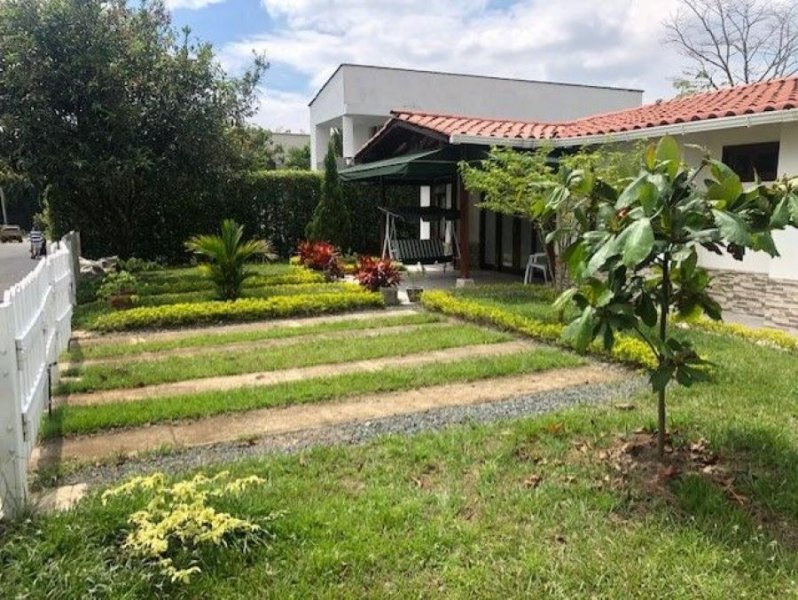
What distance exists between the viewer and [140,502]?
3.22m

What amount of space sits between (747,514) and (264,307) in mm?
7525

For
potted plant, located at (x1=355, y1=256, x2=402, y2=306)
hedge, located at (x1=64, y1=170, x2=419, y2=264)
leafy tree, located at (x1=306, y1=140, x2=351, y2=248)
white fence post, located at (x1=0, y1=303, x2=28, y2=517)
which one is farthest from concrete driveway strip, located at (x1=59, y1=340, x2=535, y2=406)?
hedge, located at (x1=64, y1=170, x2=419, y2=264)

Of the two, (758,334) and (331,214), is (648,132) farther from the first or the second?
(331,214)

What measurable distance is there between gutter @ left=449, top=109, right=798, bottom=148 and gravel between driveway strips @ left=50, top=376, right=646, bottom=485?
15.2 ft

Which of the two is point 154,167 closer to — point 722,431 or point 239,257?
point 239,257

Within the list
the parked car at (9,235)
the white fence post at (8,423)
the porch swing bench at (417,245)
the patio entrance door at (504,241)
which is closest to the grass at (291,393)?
the white fence post at (8,423)

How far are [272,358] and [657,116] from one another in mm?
8157

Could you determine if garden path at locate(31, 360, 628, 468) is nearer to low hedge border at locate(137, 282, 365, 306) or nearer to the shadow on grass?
the shadow on grass

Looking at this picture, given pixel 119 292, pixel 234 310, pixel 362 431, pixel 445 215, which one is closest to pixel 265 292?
pixel 234 310

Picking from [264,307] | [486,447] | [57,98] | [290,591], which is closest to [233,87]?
[57,98]

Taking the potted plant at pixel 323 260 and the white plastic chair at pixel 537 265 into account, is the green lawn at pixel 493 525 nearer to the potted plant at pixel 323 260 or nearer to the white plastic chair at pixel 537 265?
the white plastic chair at pixel 537 265

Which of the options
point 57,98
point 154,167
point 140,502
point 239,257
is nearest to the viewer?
point 140,502

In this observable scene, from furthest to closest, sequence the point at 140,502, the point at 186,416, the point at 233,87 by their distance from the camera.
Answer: the point at 233,87, the point at 186,416, the point at 140,502

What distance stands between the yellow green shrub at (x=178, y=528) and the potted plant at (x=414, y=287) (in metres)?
7.84
